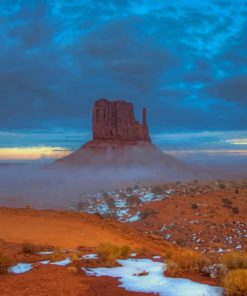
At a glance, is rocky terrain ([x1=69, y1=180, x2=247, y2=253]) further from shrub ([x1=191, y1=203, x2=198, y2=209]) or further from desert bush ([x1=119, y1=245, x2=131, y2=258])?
desert bush ([x1=119, y1=245, x2=131, y2=258])

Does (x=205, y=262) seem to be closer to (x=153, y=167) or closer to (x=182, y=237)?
(x=182, y=237)

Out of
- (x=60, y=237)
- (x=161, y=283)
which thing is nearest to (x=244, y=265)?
(x=161, y=283)

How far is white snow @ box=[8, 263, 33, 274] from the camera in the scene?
10031 mm

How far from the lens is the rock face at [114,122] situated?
458ft

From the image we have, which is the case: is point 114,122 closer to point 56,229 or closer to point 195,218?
point 195,218

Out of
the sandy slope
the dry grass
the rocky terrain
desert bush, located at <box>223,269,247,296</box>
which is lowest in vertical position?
the rocky terrain

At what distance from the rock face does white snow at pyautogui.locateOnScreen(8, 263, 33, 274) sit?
129m

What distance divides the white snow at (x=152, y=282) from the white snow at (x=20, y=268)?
57.5 inches

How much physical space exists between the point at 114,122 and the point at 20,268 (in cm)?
13006

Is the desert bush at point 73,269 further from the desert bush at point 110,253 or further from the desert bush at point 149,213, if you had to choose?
the desert bush at point 149,213

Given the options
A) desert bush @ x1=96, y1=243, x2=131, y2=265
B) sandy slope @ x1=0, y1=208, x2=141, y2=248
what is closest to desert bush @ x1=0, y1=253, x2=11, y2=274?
desert bush @ x1=96, y1=243, x2=131, y2=265

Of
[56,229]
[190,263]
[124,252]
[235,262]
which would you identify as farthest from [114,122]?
[235,262]

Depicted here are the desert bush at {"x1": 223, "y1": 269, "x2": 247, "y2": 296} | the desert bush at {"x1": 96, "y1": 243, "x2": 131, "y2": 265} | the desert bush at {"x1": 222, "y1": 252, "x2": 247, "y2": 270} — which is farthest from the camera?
the desert bush at {"x1": 96, "y1": 243, "x2": 131, "y2": 265}

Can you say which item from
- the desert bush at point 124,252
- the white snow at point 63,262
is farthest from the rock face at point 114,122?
the white snow at point 63,262
